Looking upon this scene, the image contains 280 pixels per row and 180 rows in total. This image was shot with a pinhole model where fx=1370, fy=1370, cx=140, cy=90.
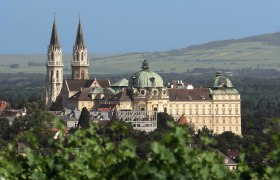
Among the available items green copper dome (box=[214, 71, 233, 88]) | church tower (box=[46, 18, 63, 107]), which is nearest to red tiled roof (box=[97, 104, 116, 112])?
green copper dome (box=[214, 71, 233, 88])

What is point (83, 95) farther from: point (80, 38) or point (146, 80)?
point (80, 38)

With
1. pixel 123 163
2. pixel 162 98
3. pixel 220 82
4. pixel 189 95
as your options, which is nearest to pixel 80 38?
pixel 189 95

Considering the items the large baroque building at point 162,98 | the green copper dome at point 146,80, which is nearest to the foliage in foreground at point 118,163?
the large baroque building at point 162,98

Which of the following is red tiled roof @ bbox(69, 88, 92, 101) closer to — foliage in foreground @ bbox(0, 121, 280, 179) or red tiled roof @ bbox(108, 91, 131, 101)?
red tiled roof @ bbox(108, 91, 131, 101)

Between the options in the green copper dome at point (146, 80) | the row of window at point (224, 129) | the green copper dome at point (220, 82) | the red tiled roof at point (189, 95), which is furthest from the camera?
the red tiled roof at point (189, 95)

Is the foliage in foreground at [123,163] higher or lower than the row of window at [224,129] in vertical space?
higher

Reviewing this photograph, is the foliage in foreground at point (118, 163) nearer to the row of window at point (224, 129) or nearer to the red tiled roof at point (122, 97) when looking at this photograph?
the red tiled roof at point (122, 97)

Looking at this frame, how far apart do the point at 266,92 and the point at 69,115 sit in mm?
77765

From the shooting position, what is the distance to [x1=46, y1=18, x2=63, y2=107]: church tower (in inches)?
4560

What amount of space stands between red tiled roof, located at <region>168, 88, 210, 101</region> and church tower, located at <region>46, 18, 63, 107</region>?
1543cm

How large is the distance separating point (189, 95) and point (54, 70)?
18.6m

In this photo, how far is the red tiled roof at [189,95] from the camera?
10188cm

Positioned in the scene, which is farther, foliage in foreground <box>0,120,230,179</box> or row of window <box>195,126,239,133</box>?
row of window <box>195,126,239,133</box>

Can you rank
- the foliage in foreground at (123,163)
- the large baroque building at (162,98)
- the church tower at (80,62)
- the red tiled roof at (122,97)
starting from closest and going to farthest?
1. the foliage in foreground at (123,163)
2. the large baroque building at (162,98)
3. the red tiled roof at (122,97)
4. the church tower at (80,62)
